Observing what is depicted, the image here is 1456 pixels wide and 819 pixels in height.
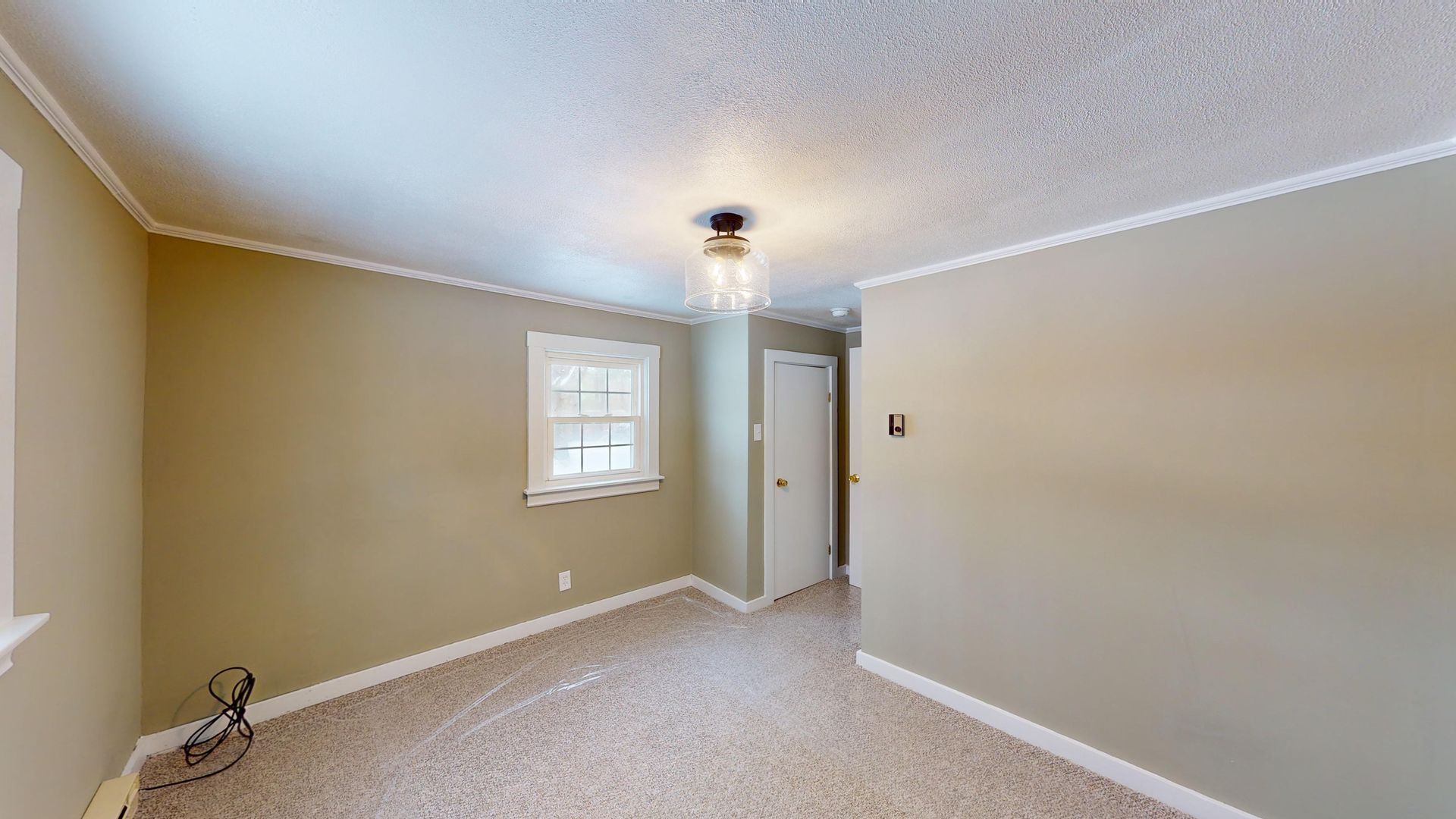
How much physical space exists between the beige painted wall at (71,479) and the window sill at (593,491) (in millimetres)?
1718

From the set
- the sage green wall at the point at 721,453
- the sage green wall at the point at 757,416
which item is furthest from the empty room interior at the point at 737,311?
the sage green wall at the point at 721,453

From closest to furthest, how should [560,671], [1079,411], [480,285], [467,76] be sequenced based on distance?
[467,76], [1079,411], [560,671], [480,285]

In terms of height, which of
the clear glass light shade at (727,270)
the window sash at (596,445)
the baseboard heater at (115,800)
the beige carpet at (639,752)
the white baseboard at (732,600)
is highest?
the clear glass light shade at (727,270)

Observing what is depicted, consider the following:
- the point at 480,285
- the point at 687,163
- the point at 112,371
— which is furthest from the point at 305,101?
the point at 480,285

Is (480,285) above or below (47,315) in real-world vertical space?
above

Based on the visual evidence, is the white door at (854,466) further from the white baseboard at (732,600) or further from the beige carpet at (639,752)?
the beige carpet at (639,752)

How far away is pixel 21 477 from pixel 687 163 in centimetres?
193

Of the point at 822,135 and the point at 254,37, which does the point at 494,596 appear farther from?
the point at 822,135

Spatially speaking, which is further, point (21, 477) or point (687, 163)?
point (687, 163)

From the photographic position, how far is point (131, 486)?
198 centimetres

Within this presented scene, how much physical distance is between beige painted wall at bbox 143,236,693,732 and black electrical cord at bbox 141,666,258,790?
49mm

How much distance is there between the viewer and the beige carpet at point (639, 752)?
1.89 metres

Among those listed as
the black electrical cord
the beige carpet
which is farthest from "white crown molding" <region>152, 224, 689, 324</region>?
the beige carpet

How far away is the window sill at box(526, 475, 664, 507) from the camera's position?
10.7 feet
